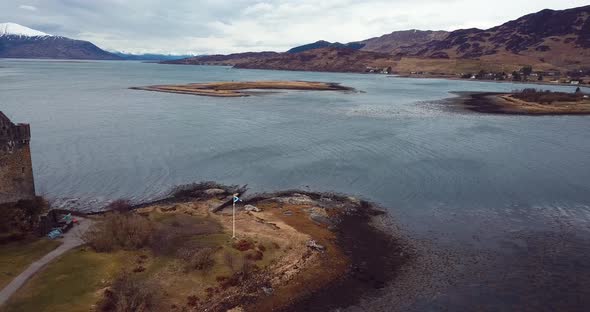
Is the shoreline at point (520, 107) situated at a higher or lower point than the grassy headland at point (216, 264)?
higher

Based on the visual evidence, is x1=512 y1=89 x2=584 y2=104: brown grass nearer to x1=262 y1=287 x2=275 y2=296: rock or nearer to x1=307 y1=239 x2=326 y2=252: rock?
x1=307 y1=239 x2=326 y2=252: rock

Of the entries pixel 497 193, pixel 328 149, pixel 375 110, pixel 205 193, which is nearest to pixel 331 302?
pixel 205 193

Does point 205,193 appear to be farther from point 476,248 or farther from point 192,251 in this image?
point 476,248

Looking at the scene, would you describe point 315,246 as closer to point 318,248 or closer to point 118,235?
point 318,248

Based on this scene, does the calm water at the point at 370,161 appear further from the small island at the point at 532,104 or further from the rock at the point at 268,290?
the rock at the point at 268,290

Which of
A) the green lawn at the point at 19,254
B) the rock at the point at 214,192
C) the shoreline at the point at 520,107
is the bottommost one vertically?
the rock at the point at 214,192

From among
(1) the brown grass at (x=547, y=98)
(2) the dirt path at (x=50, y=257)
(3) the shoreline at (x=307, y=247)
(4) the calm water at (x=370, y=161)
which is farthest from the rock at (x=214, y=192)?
(1) the brown grass at (x=547, y=98)

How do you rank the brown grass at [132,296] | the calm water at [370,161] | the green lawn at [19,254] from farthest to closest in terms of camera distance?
1. the calm water at [370,161]
2. the green lawn at [19,254]
3. the brown grass at [132,296]
